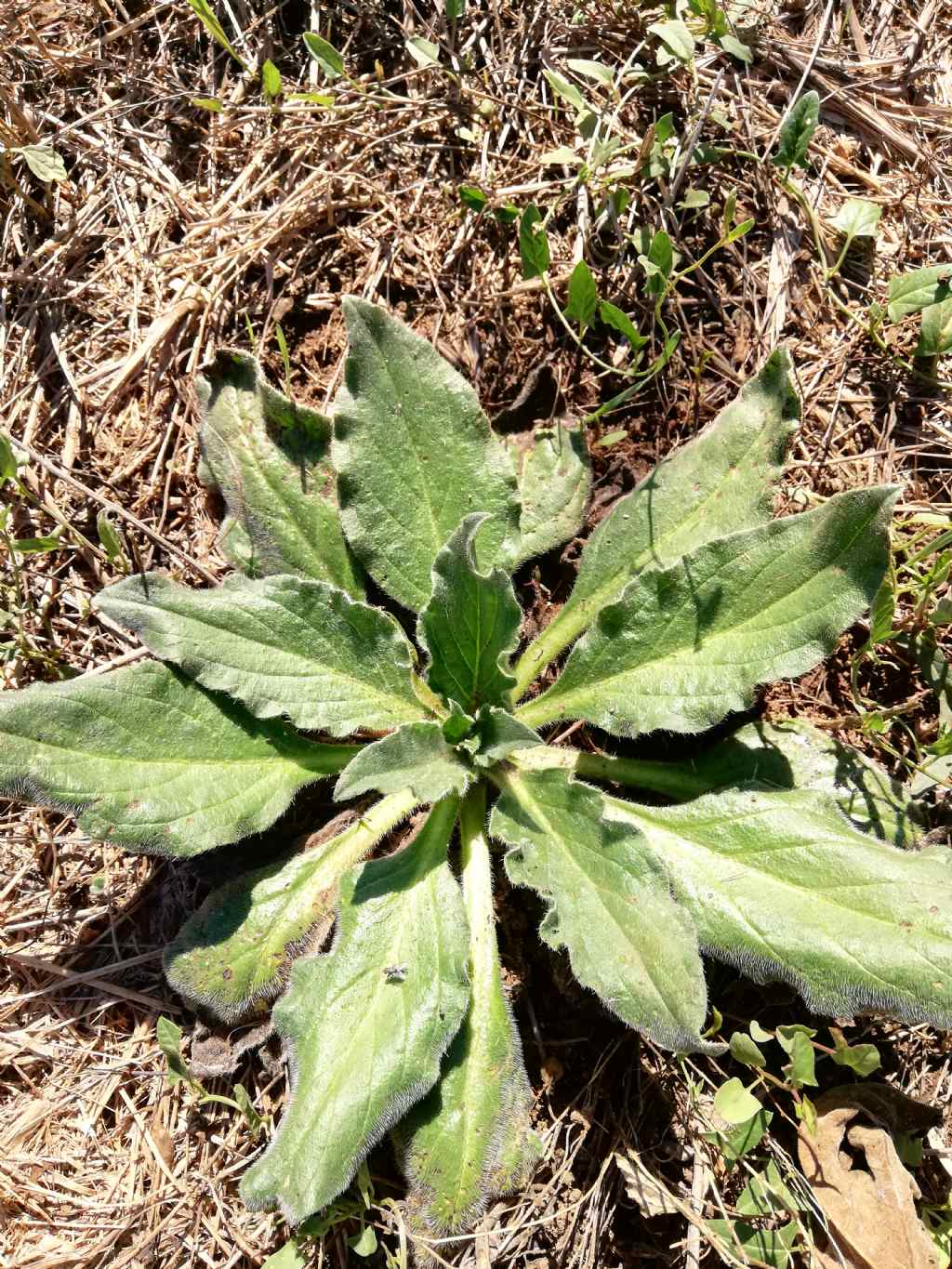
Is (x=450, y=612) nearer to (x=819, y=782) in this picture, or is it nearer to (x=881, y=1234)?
(x=819, y=782)

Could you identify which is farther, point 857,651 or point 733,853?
point 857,651

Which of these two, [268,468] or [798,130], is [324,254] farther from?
[798,130]

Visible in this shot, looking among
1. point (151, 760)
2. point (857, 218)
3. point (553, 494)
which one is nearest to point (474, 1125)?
point (151, 760)

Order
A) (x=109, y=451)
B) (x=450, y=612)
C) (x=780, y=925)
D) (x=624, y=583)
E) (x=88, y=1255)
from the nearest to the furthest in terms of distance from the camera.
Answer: (x=780, y=925)
(x=450, y=612)
(x=88, y=1255)
(x=624, y=583)
(x=109, y=451)

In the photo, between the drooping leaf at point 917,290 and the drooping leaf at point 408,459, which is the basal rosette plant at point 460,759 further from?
the drooping leaf at point 917,290

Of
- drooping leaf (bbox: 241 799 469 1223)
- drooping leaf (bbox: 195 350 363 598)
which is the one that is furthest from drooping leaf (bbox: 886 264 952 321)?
drooping leaf (bbox: 241 799 469 1223)

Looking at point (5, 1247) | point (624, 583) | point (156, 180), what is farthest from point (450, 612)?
point (5, 1247)

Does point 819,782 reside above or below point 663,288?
below
